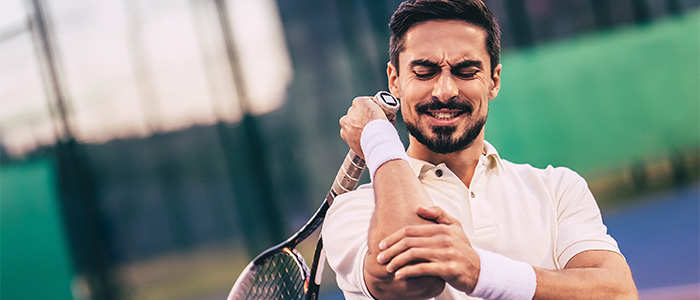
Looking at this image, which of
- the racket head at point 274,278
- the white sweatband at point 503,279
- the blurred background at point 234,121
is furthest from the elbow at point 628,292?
the blurred background at point 234,121

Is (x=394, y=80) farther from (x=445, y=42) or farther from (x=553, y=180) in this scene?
(x=553, y=180)

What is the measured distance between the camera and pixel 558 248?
4.98ft

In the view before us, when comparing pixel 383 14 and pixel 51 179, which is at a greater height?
pixel 383 14

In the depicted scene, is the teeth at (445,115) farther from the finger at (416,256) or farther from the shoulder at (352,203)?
the finger at (416,256)

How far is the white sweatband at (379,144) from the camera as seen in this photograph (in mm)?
1292

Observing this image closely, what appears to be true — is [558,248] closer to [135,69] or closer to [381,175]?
[381,175]

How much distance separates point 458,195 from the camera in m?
1.54

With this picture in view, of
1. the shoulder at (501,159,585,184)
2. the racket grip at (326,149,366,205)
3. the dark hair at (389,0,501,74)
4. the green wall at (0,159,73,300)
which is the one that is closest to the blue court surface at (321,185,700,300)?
the green wall at (0,159,73,300)

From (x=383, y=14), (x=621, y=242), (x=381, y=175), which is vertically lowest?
(x=621, y=242)

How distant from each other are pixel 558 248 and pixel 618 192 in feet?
12.9

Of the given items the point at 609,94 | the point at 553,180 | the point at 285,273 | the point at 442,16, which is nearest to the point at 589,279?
the point at 553,180

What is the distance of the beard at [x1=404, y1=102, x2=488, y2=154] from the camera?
60.1 inches

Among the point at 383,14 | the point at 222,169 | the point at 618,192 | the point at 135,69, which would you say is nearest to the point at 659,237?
the point at 618,192

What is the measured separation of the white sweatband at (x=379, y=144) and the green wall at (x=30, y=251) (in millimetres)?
4965
